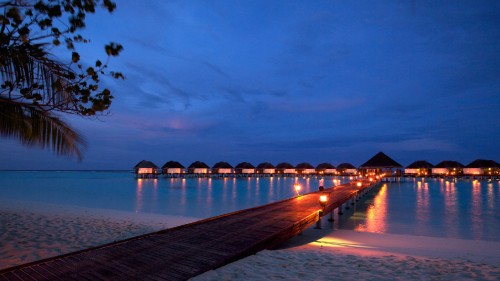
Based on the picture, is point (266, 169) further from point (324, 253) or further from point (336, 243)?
point (324, 253)

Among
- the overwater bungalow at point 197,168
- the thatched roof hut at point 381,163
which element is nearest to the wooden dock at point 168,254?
the thatched roof hut at point 381,163

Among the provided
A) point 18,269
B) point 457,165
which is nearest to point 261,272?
point 18,269

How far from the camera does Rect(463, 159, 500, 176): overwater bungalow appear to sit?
46.7m

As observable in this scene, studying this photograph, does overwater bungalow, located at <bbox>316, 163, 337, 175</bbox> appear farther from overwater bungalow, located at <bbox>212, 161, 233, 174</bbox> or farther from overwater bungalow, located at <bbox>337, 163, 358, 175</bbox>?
overwater bungalow, located at <bbox>212, 161, 233, 174</bbox>

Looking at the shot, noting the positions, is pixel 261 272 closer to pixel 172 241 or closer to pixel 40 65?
pixel 172 241

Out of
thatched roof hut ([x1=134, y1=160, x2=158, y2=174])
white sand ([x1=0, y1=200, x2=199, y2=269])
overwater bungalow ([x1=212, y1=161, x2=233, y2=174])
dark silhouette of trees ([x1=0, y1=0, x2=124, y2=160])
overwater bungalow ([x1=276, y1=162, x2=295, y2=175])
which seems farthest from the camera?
overwater bungalow ([x1=276, y1=162, x2=295, y2=175])

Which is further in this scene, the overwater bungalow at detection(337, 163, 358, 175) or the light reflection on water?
the overwater bungalow at detection(337, 163, 358, 175)

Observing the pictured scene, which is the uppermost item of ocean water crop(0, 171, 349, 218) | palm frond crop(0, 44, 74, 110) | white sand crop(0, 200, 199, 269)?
palm frond crop(0, 44, 74, 110)

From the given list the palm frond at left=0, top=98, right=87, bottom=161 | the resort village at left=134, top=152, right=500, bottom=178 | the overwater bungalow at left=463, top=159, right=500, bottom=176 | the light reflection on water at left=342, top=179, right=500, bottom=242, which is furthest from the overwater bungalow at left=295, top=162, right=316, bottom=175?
the palm frond at left=0, top=98, right=87, bottom=161

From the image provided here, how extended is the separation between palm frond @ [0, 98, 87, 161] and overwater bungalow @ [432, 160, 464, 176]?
187 feet

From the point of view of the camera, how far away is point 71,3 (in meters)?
2.75

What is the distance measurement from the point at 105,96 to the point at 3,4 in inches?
41.0

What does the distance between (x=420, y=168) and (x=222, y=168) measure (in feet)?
109

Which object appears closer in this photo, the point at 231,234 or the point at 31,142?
the point at 31,142
